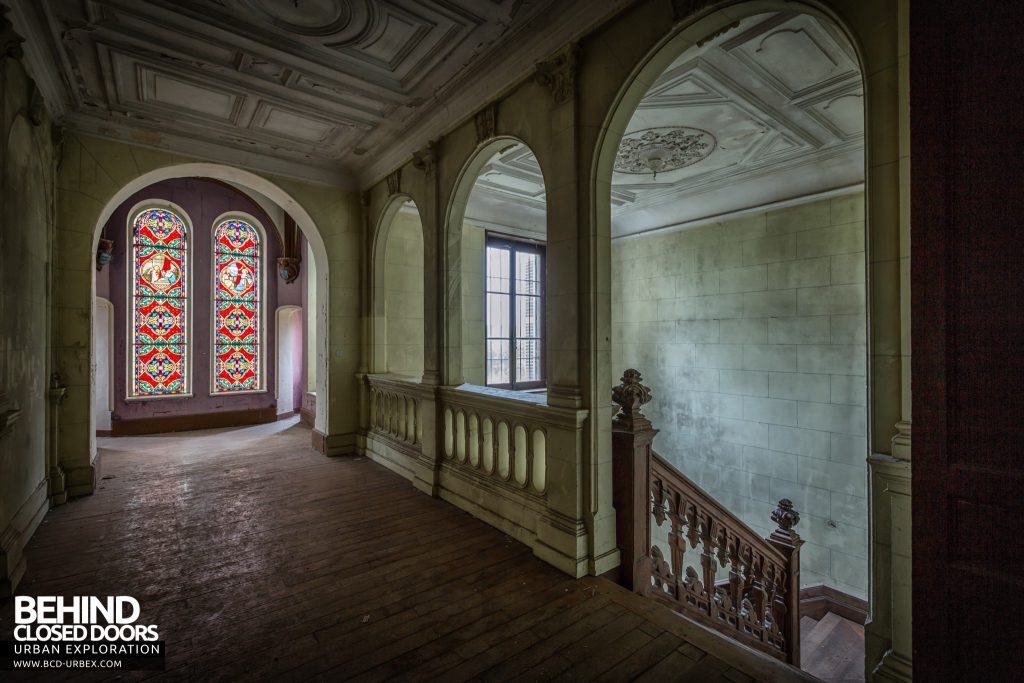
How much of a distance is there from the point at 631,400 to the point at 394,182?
12.4ft

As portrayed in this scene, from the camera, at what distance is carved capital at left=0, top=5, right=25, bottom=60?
2.67 meters

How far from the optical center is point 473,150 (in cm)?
391

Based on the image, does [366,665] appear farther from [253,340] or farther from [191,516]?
[253,340]

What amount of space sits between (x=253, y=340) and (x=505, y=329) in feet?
16.3

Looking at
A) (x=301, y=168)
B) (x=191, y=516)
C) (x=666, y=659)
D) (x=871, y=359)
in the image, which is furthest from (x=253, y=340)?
(x=871, y=359)

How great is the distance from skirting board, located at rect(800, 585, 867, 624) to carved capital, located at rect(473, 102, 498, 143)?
6357mm

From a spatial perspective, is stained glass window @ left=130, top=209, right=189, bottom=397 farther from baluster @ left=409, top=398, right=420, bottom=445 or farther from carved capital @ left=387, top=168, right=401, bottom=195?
baluster @ left=409, top=398, right=420, bottom=445

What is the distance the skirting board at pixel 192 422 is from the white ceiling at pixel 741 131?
5564mm

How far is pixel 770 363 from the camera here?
239 inches

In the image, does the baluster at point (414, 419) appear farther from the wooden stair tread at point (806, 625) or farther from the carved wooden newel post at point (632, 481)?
the wooden stair tread at point (806, 625)

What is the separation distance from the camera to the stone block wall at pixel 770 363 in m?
5.42


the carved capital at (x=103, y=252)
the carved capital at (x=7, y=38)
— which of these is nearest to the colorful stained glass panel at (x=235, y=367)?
the carved capital at (x=103, y=252)

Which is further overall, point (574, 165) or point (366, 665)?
point (574, 165)

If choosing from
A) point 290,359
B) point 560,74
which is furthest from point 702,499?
point 290,359
